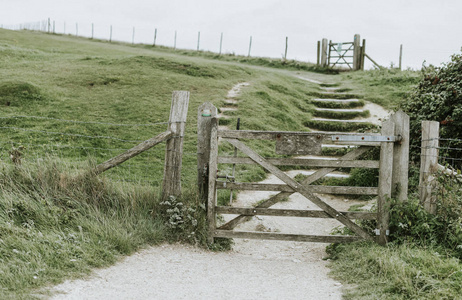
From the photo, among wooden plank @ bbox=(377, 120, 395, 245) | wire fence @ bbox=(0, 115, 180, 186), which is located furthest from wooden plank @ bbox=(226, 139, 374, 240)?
wire fence @ bbox=(0, 115, 180, 186)

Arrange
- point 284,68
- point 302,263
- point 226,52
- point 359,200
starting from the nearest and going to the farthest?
point 302,263 → point 359,200 → point 284,68 → point 226,52

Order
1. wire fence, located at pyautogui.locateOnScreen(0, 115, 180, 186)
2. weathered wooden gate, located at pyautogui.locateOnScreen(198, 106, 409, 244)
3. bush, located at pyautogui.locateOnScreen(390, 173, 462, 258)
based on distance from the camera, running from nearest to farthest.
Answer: bush, located at pyautogui.locateOnScreen(390, 173, 462, 258) < weathered wooden gate, located at pyautogui.locateOnScreen(198, 106, 409, 244) < wire fence, located at pyautogui.locateOnScreen(0, 115, 180, 186)

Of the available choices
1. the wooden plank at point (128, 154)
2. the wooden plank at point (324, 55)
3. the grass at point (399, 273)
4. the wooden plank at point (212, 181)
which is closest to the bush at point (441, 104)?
the grass at point (399, 273)

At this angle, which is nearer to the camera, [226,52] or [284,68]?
[284,68]

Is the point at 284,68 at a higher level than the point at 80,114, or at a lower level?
higher

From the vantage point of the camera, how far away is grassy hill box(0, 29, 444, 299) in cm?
506

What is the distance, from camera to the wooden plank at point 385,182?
19.3 feet

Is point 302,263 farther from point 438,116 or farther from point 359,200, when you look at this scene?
point 438,116

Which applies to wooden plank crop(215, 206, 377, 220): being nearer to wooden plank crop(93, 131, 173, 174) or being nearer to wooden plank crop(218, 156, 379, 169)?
wooden plank crop(218, 156, 379, 169)

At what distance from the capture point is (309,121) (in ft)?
46.8

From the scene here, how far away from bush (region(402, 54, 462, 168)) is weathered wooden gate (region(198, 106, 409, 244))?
8.39 ft

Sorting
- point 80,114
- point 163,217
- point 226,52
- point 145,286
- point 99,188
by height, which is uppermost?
point 226,52

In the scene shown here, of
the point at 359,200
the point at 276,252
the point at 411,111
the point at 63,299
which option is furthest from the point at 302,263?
the point at 411,111

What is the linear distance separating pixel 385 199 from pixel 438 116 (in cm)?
434
